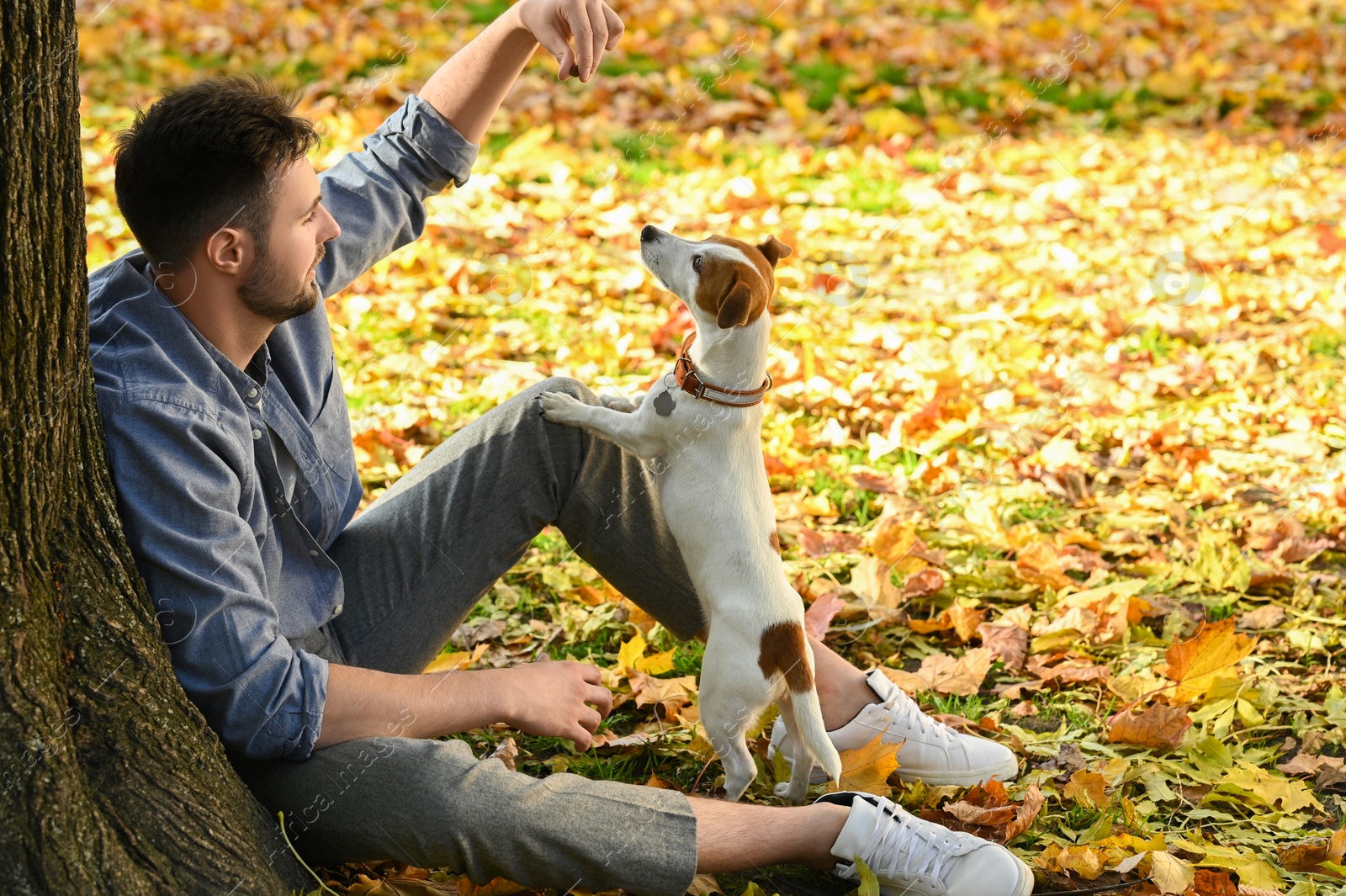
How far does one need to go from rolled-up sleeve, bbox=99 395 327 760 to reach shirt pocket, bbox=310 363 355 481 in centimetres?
44

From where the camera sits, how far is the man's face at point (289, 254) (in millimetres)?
1894

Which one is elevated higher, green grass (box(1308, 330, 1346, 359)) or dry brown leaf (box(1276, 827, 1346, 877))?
green grass (box(1308, 330, 1346, 359))

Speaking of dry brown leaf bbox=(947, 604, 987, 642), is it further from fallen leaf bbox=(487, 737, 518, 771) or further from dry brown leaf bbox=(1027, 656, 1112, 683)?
fallen leaf bbox=(487, 737, 518, 771)

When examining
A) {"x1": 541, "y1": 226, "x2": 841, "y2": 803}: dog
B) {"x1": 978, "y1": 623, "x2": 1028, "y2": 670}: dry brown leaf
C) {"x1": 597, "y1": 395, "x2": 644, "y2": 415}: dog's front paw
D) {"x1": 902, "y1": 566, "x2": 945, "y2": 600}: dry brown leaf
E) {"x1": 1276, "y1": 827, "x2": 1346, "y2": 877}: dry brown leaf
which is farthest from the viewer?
{"x1": 902, "y1": 566, "x2": 945, "y2": 600}: dry brown leaf

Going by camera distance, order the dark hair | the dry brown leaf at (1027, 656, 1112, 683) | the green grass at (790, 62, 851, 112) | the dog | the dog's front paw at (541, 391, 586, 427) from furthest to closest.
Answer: the green grass at (790, 62, 851, 112) → the dry brown leaf at (1027, 656, 1112, 683) → the dog's front paw at (541, 391, 586, 427) → the dog → the dark hair

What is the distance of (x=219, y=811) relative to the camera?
173 centimetres

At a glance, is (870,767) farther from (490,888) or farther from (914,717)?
(490,888)

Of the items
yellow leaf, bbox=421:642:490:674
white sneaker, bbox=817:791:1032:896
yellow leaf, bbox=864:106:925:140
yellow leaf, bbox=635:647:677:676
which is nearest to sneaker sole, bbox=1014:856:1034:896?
white sneaker, bbox=817:791:1032:896

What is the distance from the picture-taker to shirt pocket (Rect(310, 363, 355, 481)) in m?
2.24

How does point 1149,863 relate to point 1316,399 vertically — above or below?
below

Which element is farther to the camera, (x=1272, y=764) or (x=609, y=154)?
(x=609, y=154)

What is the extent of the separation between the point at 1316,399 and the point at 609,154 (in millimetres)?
3662

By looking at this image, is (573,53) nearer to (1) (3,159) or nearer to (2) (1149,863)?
(1) (3,159)

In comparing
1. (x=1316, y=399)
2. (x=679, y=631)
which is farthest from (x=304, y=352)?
(x=1316, y=399)
